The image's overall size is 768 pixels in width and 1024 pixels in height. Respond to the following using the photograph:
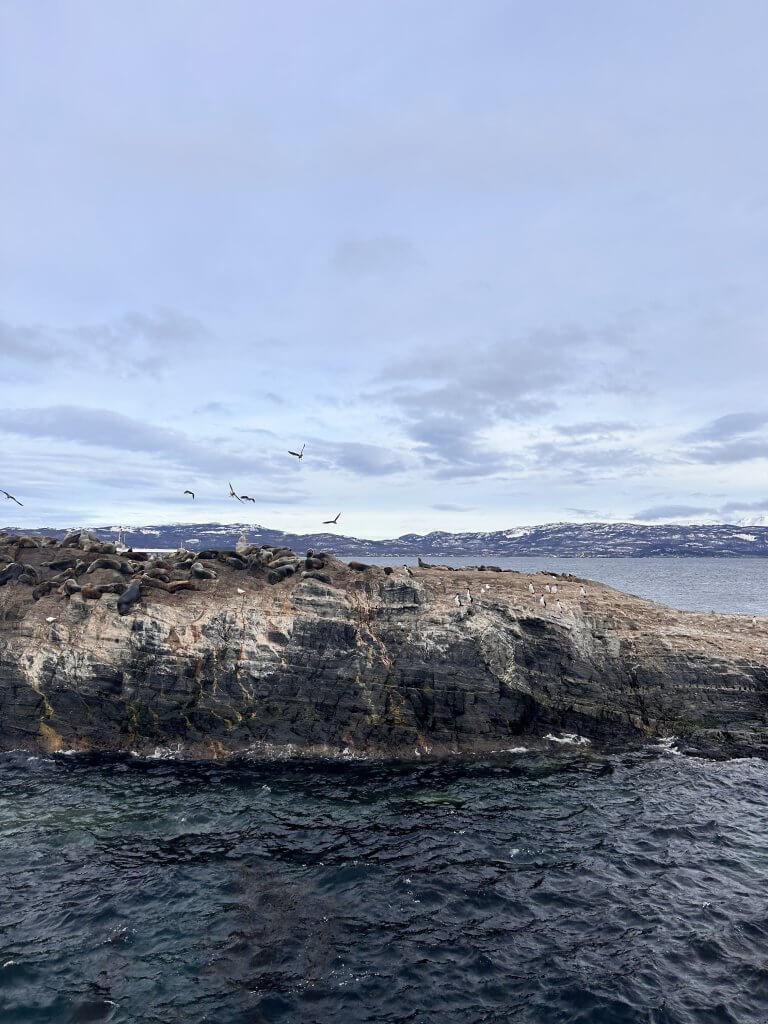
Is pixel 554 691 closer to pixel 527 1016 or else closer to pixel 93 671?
pixel 527 1016

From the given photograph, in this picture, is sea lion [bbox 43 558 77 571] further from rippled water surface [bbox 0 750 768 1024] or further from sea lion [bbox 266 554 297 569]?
rippled water surface [bbox 0 750 768 1024]

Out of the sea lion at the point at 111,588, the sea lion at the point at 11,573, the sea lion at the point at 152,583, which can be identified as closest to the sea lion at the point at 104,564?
the sea lion at the point at 111,588

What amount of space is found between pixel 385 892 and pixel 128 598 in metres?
18.0

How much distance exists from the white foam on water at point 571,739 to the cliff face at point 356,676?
0.68 ft

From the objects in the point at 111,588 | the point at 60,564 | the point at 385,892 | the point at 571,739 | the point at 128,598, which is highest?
the point at 60,564

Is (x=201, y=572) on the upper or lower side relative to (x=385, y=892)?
upper

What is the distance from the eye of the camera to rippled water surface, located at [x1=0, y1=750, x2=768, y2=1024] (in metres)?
12.2

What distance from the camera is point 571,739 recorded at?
2595 centimetres

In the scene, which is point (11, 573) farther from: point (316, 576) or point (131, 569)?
point (316, 576)

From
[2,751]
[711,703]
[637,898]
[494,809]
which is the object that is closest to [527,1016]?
[637,898]

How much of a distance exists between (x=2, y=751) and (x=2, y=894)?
11.5m

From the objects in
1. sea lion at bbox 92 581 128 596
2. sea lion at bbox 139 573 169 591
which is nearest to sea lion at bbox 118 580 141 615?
sea lion at bbox 92 581 128 596

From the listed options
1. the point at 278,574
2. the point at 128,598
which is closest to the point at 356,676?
the point at 278,574

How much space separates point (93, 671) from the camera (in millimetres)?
25797
